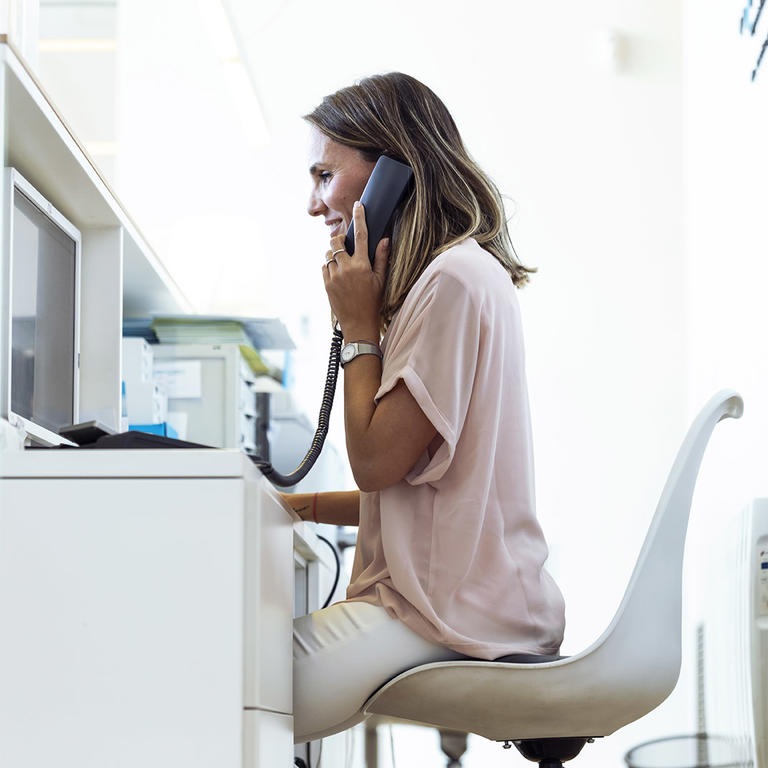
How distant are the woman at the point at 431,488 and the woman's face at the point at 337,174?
18 cm

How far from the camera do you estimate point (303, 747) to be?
179cm

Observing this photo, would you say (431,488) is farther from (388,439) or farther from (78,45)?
(78,45)

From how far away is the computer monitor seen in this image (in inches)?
55.5

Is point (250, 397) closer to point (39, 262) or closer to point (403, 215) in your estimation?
point (39, 262)

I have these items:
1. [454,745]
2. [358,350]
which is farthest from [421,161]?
[454,745]

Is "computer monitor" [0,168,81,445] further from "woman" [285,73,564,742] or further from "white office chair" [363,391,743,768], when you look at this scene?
"white office chair" [363,391,743,768]

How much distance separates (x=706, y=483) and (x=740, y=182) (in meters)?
1.04

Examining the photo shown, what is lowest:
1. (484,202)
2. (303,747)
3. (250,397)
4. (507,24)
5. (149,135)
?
(303,747)

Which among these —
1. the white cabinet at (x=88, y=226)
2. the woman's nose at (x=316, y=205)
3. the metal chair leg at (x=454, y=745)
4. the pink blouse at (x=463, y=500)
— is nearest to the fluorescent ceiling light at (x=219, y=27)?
the white cabinet at (x=88, y=226)

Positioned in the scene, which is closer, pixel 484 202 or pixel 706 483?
pixel 484 202

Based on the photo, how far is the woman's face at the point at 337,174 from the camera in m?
1.46

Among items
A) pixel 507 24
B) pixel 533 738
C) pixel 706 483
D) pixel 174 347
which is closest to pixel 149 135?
pixel 507 24

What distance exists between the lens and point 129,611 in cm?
82

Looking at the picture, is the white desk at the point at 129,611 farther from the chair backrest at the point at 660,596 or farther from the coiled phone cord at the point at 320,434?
the coiled phone cord at the point at 320,434
